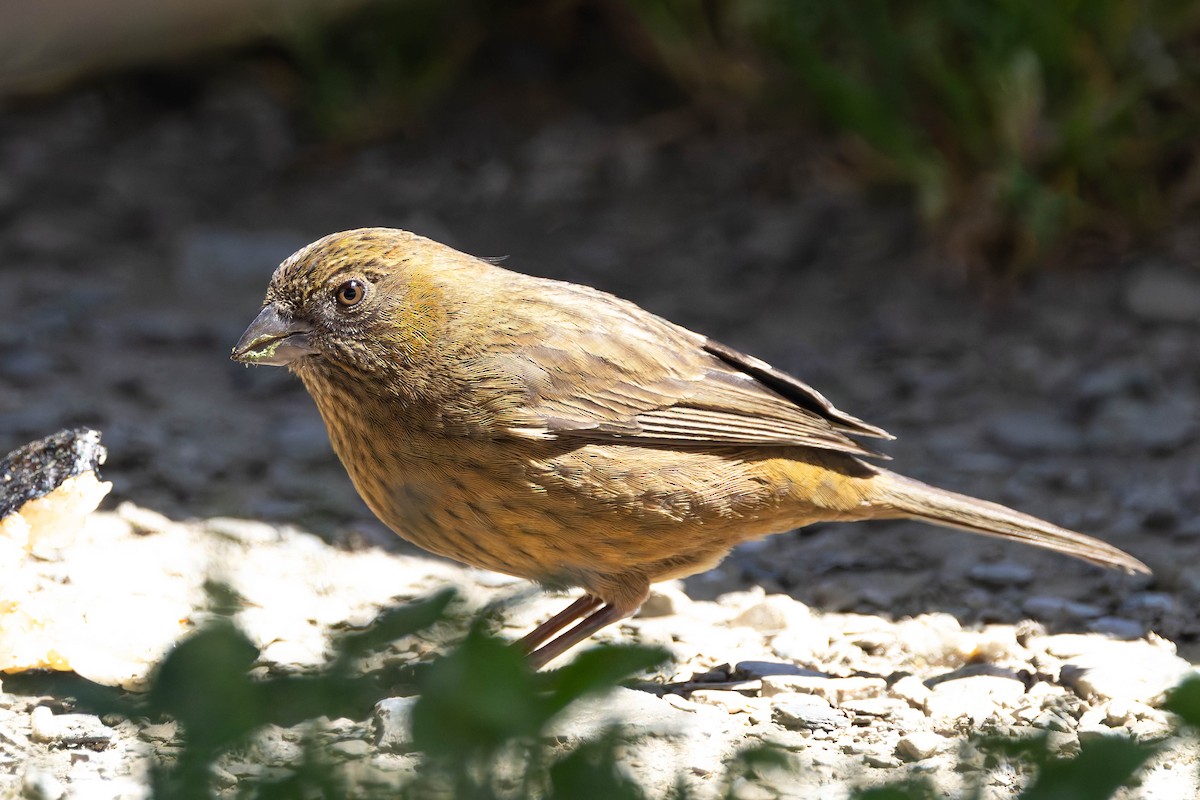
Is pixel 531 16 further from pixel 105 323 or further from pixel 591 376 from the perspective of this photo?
pixel 591 376

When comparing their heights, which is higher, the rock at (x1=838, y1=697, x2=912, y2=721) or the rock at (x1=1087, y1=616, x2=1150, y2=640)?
the rock at (x1=1087, y1=616, x2=1150, y2=640)

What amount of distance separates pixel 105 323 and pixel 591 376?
359 cm

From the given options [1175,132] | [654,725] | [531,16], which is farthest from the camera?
[531,16]

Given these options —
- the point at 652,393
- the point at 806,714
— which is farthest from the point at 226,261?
the point at 806,714

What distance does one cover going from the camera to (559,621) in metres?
4.72

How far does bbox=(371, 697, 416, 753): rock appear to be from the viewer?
380 centimetres

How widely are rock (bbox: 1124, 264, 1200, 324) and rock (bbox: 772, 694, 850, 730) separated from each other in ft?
11.1

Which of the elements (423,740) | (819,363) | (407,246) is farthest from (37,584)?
(819,363)

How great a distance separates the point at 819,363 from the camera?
22.7 ft

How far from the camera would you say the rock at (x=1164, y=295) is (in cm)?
680

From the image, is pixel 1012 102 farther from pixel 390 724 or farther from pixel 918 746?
pixel 390 724

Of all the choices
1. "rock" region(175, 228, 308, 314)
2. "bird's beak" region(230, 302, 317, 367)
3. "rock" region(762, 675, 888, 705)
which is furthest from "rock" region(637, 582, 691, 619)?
"rock" region(175, 228, 308, 314)

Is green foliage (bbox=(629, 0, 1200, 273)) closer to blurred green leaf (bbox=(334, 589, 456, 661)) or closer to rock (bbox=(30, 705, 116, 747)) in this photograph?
rock (bbox=(30, 705, 116, 747))

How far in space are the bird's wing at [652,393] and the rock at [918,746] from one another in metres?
1.00
